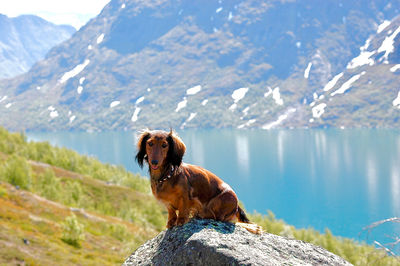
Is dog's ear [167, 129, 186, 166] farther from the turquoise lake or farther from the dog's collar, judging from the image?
the turquoise lake

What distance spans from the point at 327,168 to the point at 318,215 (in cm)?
5435

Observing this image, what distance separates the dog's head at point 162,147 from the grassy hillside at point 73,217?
17.0ft

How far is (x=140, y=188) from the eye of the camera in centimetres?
8700

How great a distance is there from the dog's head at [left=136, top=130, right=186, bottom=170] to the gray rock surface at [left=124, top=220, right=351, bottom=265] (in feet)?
3.77

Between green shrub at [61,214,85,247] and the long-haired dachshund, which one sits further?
green shrub at [61,214,85,247]

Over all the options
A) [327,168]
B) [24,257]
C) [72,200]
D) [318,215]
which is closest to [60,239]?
[24,257]

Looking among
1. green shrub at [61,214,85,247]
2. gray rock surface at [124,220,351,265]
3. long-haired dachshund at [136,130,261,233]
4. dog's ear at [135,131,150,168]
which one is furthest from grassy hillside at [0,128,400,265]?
dog's ear at [135,131,150,168]

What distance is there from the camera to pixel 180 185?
20.1 feet

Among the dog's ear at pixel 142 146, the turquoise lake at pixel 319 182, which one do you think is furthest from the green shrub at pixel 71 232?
the turquoise lake at pixel 319 182

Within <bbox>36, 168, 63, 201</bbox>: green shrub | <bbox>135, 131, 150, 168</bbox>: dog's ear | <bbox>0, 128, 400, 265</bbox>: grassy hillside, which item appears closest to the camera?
<bbox>135, 131, 150, 168</bbox>: dog's ear

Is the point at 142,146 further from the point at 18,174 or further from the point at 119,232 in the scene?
the point at 18,174

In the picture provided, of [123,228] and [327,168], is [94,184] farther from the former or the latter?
[327,168]

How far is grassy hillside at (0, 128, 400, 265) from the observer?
3228 centimetres

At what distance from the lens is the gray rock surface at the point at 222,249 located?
575 cm
